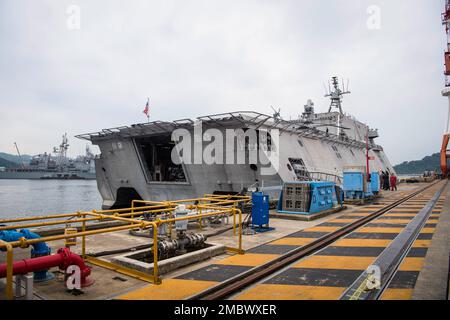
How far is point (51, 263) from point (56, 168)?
120m

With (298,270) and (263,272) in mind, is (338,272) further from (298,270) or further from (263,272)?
(263,272)

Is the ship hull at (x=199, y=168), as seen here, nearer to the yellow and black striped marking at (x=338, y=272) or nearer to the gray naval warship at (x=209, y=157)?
the gray naval warship at (x=209, y=157)

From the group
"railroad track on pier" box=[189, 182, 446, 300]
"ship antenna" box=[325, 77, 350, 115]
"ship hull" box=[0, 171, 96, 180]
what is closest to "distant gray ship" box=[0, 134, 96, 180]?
"ship hull" box=[0, 171, 96, 180]

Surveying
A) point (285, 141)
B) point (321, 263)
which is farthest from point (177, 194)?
point (321, 263)

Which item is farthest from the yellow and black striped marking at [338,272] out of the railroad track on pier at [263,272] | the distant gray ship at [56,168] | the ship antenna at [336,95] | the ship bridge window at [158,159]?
the distant gray ship at [56,168]

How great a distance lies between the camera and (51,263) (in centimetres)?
478

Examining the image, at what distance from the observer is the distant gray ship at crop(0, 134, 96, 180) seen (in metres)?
107

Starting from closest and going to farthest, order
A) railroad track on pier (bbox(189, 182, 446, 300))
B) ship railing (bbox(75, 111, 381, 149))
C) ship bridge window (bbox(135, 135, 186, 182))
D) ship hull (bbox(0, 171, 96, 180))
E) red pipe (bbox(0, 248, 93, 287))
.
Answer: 1. red pipe (bbox(0, 248, 93, 287))
2. railroad track on pier (bbox(189, 182, 446, 300))
3. ship railing (bbox(75, 111, 381, 149))
4. ship bridge window (bbox(135, 135, 186, 182))
5. ship hull (bbox(0, 171, 96, 180))

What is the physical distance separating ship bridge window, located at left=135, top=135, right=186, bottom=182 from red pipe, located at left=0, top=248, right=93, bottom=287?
16.5 metres

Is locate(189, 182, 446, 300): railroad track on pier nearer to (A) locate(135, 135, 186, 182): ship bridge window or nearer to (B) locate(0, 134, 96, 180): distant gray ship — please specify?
(A) locate(135, 135, 186, 182): ship bridge window

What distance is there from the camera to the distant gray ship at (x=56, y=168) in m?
107

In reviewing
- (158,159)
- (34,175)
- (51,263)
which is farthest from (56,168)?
(51,263)
